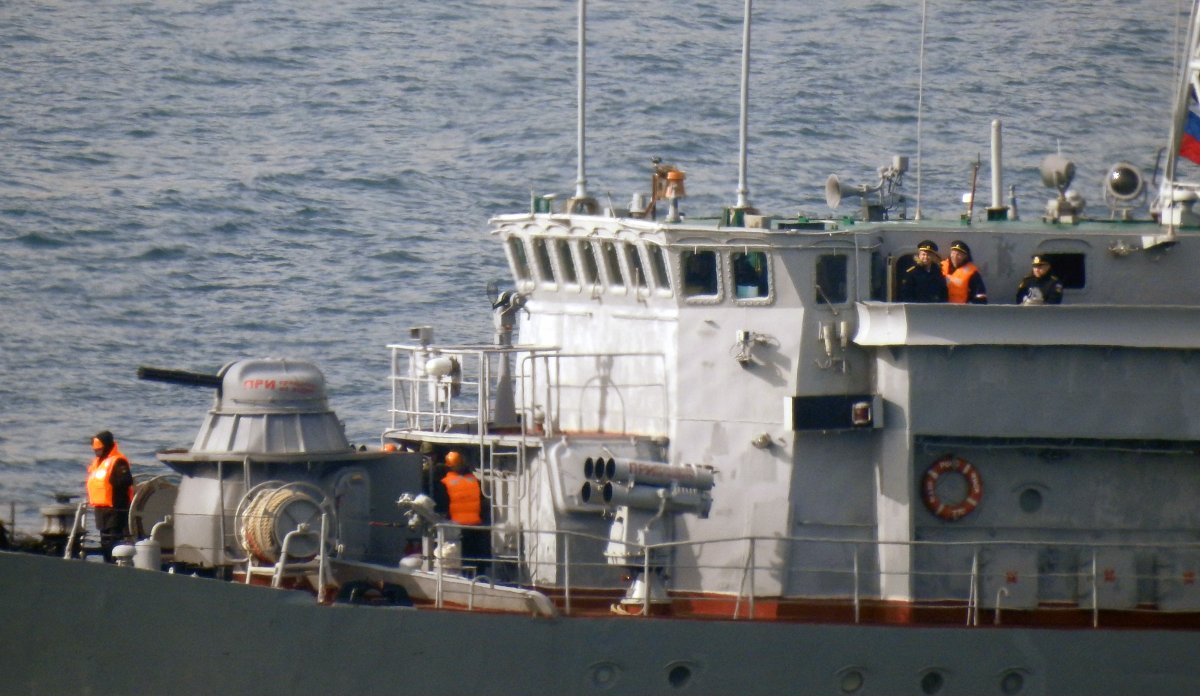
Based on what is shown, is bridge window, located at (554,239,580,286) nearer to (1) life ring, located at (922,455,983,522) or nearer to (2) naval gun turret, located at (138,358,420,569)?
(2) naval gun turret, located at (138,358,420,569)

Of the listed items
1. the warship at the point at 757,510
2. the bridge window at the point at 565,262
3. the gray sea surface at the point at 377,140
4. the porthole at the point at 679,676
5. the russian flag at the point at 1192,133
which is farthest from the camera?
the gray sea surface at the point at 377,140

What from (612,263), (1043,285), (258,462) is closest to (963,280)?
(1043,285)

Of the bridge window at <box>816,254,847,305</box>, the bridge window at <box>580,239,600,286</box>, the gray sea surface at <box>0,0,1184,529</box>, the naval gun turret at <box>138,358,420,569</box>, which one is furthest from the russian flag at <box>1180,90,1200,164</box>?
the gray sea surface at <box>0,0,1184,529</box>

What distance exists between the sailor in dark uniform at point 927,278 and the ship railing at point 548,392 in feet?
8.14

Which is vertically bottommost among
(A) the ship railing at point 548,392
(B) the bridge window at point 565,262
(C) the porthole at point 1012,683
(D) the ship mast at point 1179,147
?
(C) the porthole at point 1012,683

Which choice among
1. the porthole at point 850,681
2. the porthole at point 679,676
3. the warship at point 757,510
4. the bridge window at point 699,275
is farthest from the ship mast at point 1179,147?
the porthole at point 679,676

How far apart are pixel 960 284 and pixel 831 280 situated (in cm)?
118

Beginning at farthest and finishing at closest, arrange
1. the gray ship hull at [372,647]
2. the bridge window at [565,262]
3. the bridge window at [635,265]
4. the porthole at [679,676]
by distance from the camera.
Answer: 1. the bridge window at [565,262]
2. the bridge window at [635,265]
3. the porthole at [679,676]
4. the gray ship hull at [372,647]

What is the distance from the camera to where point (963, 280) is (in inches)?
685

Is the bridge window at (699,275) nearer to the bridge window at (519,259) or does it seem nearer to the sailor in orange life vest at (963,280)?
the sailor in orange life vest at (963,280)

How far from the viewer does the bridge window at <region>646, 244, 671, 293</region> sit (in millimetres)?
17922

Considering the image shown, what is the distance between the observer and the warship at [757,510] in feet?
53.7

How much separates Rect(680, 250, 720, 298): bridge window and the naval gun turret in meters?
3.40

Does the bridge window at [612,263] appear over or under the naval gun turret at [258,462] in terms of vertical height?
over
